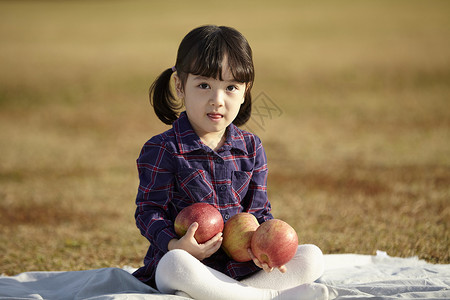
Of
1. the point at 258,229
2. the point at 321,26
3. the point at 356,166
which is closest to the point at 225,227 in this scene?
the point at 258,229

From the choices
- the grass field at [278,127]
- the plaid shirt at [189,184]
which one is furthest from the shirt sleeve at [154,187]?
the grass field at [278,127]

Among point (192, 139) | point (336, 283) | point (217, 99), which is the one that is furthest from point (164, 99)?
point (336, 283)

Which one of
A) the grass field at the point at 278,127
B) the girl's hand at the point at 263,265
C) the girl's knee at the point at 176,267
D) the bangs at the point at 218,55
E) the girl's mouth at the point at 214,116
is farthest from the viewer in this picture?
the grass field at the point at 278,127

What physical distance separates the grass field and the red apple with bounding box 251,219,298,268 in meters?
2.09

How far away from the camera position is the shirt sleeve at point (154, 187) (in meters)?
3.50

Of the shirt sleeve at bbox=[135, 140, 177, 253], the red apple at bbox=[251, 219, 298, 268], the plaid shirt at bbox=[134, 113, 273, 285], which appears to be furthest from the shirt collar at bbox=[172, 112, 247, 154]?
the red apple at bbox=[251, 219, 298, 268]

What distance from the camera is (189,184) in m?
3.55

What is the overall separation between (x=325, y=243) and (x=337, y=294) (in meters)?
1.96

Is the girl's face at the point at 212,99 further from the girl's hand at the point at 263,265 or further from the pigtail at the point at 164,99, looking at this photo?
the girl's hand at the point at 263,265

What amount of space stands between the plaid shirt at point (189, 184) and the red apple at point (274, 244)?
0.92 feet

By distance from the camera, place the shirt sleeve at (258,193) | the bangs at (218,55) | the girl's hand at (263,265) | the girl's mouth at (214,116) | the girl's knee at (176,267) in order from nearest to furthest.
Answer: the girl's knee at (176,267), the girl's hand at (263,265), the bangs at (218,55), the girl's mouth at (214,116), the shirt sleeve at (258,193)

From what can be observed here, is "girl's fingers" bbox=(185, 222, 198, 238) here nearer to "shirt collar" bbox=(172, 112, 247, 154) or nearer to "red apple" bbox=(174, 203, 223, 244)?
"red apple" bbox=(174, 203, 223, 244)

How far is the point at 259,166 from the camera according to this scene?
12.5ft

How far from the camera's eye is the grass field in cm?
600
